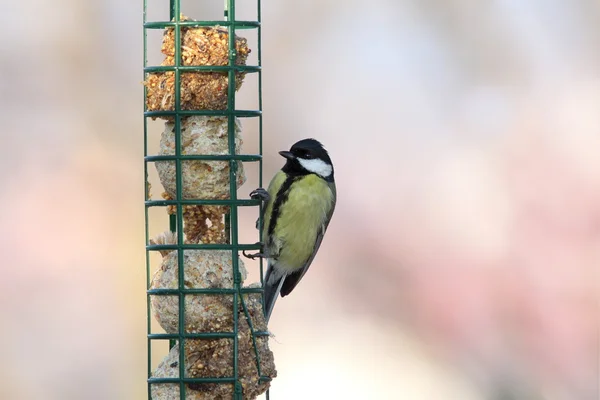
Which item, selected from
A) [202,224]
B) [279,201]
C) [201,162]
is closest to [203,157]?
[201,162]

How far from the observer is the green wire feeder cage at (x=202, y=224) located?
6.02m

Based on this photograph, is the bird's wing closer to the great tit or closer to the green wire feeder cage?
the great tit

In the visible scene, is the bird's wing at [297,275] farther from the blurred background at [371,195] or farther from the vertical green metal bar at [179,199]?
the blurred background at [371,195]

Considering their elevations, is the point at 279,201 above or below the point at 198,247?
above

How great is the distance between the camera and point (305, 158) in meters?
7.01

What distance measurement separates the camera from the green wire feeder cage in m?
6.02

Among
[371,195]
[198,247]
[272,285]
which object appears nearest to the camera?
[198,247]

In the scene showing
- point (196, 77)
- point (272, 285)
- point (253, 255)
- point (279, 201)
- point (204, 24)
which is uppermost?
point (204, 24)

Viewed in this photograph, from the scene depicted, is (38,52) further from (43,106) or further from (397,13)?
(397,13)

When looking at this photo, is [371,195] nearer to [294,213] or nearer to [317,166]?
[317,166]

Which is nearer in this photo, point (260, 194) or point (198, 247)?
point (198, 247)

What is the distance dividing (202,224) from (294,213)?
889mm

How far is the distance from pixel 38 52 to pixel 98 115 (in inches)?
30.0

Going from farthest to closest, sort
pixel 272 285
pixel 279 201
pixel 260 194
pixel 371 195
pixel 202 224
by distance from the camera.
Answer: pixel 371 195
pixel 272 285
pixel 279 201
pixel 260 194
pixel 202 224
